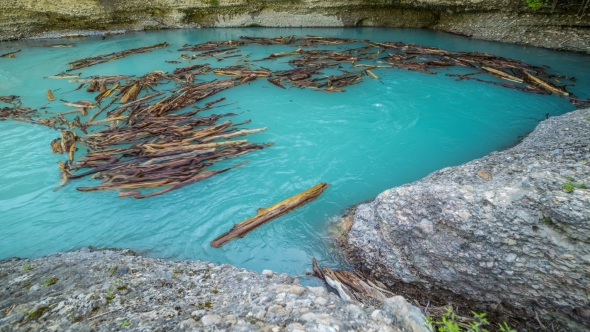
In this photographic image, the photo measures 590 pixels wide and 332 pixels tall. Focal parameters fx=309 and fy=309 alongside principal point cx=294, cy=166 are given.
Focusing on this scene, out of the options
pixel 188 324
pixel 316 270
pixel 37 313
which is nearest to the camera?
pixel 188 324

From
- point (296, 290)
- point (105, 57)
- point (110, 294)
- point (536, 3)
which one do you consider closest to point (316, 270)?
point (296, 290)

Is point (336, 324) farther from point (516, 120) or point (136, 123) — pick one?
point (516, 120)

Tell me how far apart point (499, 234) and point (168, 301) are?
311cm

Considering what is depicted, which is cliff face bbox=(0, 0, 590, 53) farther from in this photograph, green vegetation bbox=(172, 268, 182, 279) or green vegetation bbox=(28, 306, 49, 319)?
green vegetation bbox=(28, 306, 49, 319)

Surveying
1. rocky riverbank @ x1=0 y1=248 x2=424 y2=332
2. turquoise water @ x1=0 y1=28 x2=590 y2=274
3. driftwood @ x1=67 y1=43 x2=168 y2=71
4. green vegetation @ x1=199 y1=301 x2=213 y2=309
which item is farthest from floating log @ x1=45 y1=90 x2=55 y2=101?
green vegetation @ x1=199 y1=301 x2=213 y2=309

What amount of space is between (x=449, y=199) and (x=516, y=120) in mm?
5128

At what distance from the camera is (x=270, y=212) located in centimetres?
454

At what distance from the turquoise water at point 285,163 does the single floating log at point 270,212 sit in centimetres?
10

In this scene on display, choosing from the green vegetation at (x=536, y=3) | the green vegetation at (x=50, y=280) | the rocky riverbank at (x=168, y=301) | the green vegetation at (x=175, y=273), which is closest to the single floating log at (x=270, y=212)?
the rocky riverbank at (x=168, y=301)

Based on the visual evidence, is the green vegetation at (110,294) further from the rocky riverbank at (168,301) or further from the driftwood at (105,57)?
the driftwood at (105,57)

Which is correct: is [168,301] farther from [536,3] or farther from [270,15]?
[270,15]

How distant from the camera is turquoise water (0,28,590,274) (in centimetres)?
425

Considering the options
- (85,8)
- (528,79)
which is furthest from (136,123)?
(85,8)

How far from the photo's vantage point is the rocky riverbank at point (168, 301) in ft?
7.46
